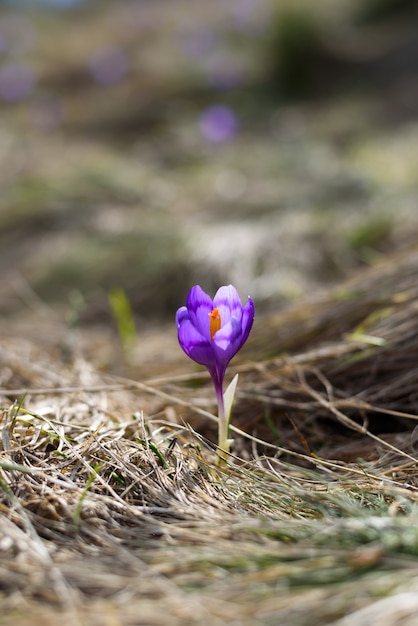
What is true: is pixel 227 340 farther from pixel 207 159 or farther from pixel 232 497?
pixel 207 159

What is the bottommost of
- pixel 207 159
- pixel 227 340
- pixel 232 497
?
pixel 232 497

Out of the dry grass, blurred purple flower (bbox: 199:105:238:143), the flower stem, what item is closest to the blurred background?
blurred purple flower (bbox: 199:105:238:143)

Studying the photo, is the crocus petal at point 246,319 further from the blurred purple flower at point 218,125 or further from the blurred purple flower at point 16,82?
the blurred purple flower at point 16,82

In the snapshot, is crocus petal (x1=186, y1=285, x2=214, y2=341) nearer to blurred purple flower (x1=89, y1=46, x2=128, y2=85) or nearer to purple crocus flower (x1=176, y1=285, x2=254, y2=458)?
purple crocus flower (x1=176, y1=285, x2=254, y2=458)

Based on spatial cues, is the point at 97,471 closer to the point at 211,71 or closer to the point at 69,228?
the point at 69,228

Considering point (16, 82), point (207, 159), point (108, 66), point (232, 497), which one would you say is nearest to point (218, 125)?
point (207, 159)

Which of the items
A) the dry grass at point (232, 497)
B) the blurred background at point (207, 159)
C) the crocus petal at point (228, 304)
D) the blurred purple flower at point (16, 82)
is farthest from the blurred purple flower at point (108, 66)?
the crocus petal at point (228, 304)

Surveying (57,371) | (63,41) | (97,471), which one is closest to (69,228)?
(57,371)
